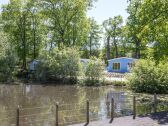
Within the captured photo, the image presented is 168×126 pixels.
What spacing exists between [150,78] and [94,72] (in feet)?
41.3

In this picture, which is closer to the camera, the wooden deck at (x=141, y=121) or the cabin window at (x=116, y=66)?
the wooden deck at (x=141, y=121)

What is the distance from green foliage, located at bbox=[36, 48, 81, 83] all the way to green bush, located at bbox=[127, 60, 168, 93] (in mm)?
14399

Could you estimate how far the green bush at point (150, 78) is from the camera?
33.8 metres

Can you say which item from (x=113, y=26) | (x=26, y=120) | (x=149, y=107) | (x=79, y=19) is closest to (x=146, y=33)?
(x=149, y=107)

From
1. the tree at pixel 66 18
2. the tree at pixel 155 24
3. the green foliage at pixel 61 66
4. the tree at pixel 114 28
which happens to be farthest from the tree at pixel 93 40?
the tree at pixel 155 24

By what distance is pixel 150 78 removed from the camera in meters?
33.8

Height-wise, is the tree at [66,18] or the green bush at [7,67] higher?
the tree at [66,18]

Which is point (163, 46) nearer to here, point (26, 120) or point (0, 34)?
point (26, 120)

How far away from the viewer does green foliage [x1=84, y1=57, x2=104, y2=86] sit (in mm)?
45219

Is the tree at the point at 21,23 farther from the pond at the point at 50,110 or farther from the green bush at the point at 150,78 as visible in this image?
the pond at the point at 50,110

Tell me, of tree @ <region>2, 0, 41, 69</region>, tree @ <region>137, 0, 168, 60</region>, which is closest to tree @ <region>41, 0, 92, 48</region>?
tree @ <region>2, 0, 41, 69</region>

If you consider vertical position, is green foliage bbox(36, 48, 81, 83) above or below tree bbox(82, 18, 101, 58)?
below

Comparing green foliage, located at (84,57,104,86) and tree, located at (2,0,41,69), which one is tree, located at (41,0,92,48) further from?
green foliage, located at (84,57,104,86)

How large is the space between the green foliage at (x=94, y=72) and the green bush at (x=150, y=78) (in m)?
11.3
